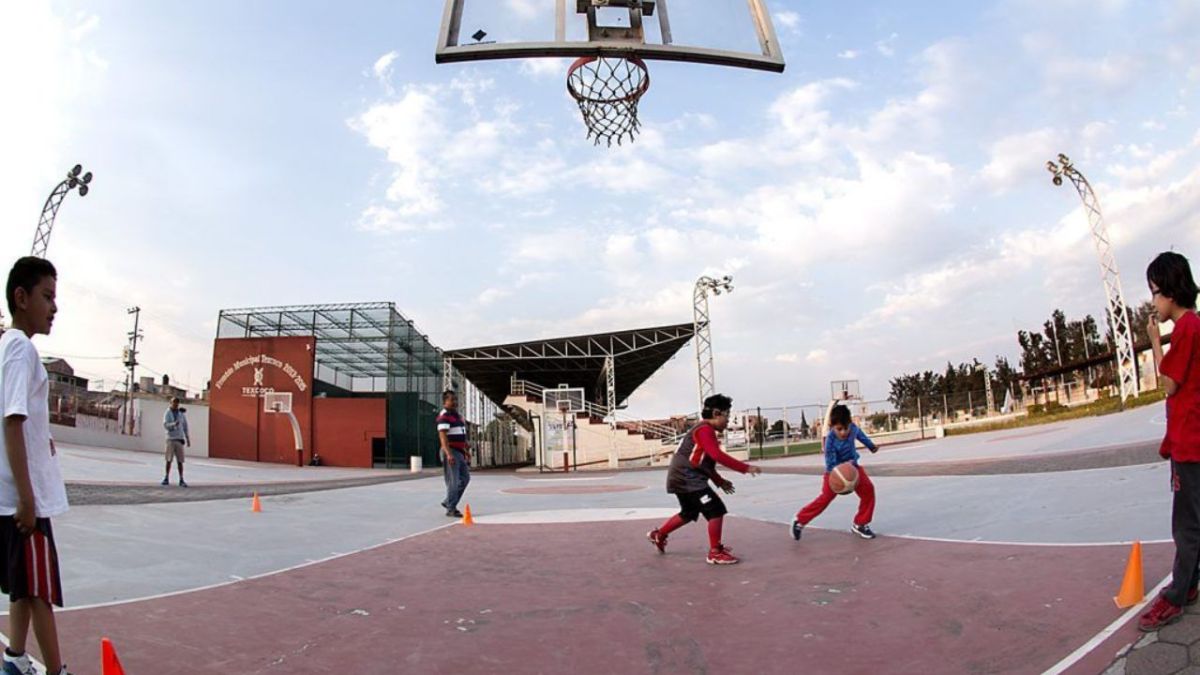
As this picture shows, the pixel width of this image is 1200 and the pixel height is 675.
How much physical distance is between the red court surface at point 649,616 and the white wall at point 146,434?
30.2 m

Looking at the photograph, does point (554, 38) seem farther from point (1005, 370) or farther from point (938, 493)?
point (1005, 370)

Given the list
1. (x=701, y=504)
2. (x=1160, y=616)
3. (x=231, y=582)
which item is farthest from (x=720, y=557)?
(x=231, y=582)

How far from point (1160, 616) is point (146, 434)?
40833mm

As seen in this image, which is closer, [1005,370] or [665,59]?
[665,59]

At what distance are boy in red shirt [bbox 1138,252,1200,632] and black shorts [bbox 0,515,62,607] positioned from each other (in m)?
5.03

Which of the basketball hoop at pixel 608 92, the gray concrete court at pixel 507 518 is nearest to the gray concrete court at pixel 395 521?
the gray concrete court at pixel 507 518

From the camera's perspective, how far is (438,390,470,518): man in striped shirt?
928cm

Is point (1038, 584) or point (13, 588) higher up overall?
point (13, 588)

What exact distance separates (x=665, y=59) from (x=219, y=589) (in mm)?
6624

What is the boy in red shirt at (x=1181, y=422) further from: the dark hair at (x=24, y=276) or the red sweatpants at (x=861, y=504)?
the dark hair at (x=24, y=276)

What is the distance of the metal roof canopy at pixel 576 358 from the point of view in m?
40.9

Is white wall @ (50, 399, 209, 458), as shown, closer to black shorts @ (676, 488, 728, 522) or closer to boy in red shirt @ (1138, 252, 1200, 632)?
black shorts @ (676, 488, 728, 522)

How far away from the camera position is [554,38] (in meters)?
7.38

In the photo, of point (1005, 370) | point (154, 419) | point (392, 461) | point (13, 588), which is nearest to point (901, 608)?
point (13, 588)
